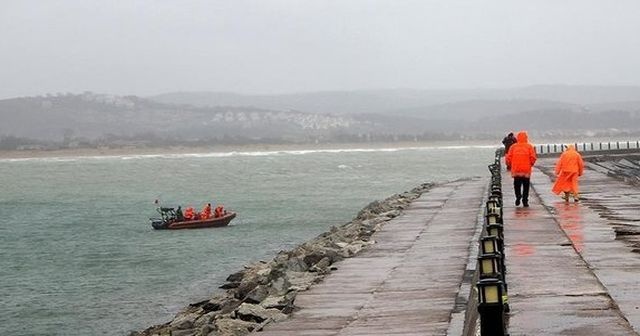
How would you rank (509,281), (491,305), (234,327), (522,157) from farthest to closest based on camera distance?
(522,157) → (234,327) → (509,281) → (491,305)

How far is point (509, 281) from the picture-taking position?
1216 cm

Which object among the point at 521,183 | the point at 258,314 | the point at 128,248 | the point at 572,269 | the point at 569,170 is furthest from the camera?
the point at 128,248

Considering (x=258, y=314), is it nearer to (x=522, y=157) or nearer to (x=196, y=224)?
(x=522, y=157)

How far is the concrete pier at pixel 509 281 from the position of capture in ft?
33.2

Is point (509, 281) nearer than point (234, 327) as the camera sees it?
Yes

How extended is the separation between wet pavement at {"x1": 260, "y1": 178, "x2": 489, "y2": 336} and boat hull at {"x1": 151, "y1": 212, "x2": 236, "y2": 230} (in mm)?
23496

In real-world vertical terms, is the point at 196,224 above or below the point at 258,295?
below

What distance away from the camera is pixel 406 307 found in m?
11.8

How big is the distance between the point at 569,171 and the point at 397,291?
430 inches

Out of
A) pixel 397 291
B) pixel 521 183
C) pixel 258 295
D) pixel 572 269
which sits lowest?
pixel 258 295

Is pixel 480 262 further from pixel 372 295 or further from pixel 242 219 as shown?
pixel 242 219

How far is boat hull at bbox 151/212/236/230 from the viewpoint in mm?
44875

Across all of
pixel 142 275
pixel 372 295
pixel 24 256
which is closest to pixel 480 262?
pixel 372 295

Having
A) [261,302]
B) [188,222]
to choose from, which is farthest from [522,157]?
[188,222]
